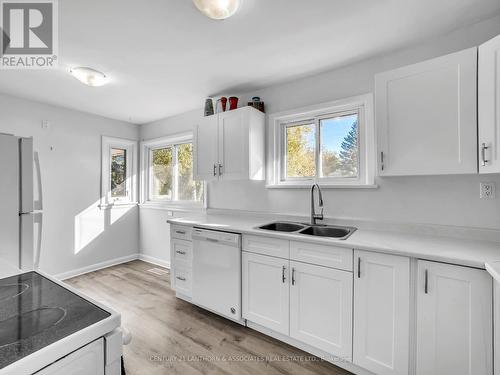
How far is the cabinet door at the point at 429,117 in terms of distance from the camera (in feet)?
4.72

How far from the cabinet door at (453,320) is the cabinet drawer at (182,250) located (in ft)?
6.58

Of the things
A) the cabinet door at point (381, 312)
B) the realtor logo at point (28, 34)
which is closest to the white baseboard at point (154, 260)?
the realtor logo at point (28, 34)

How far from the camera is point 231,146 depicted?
260 cm

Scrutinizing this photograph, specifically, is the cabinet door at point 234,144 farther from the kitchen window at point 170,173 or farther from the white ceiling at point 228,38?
the kitchen window at point 170,173

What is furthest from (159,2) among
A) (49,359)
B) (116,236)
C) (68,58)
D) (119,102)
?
(116,236)

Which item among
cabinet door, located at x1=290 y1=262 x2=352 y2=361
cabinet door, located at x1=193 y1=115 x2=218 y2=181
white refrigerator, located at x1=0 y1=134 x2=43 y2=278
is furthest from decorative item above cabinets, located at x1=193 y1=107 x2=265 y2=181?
white refrigerator, located at x1=0 y1=134 x2=43 y2=278

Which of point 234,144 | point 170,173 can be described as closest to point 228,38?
point 234,144

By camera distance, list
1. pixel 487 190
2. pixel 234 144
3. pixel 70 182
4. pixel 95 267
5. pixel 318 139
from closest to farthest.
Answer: pixel 487 190 → pixel 318 139 → pixel 234 144 → pixel 70 182 → pixel 95 267

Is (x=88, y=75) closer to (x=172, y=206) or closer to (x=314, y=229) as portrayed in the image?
(x=172, y=206)

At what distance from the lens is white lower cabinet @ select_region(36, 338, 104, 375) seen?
60 cm

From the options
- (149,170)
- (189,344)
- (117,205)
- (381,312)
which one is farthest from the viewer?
(149,170)

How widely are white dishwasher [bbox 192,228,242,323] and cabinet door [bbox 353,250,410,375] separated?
3.27 ft

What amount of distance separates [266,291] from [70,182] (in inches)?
122

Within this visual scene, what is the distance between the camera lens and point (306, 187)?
2.41 metres
